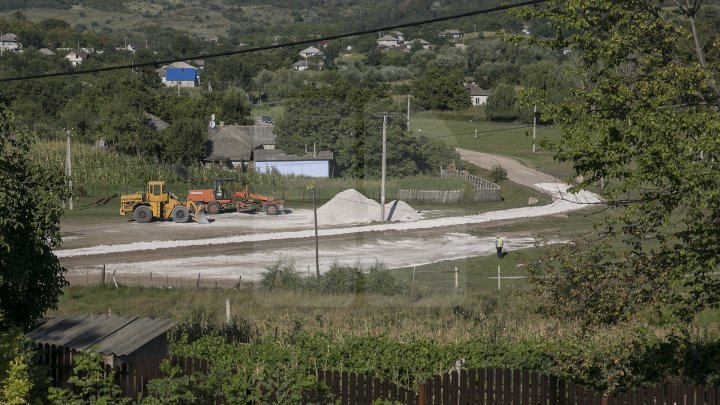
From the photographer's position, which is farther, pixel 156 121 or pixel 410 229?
pixel 156 121

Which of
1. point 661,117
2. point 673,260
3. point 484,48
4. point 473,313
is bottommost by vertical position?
point 473,313

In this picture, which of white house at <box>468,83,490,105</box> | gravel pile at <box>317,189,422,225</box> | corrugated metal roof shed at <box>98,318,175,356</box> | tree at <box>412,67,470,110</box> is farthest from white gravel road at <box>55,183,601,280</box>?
white house at <box>468,83,490,105</box>

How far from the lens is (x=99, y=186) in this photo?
51.5 m

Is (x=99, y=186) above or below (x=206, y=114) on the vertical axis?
below

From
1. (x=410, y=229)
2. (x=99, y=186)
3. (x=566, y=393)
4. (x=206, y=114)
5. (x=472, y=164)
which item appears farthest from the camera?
(x=206, y=114)

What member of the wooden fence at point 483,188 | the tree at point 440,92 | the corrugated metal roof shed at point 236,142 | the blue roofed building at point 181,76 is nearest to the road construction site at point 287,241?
the wooden fence at point 483,188

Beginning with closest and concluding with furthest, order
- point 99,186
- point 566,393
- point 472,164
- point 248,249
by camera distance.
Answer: point 566,393, point 248,249, point 99,186, point 472,164

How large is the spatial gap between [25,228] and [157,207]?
2987cm

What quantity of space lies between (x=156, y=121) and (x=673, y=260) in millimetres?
58633

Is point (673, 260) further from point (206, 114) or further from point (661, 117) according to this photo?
point (206, 114)

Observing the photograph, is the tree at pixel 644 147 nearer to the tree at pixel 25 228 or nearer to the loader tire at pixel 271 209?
the tree at pixel 25 228

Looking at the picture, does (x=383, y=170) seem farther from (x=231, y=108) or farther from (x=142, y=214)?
(x=231, y=108)

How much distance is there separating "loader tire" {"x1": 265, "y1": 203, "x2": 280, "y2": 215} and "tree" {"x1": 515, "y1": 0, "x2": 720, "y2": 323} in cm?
3042

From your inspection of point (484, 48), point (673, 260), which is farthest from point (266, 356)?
point (484, 48)
